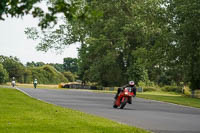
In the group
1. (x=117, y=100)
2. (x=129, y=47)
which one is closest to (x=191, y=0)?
(x=117, y=100)

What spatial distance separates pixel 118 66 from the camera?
241ft

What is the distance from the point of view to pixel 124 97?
74.6 feet

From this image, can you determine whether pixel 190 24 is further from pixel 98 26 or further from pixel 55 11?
pixel 55 11

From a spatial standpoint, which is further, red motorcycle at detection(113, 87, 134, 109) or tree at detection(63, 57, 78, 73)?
tree at detection(63, 57, 78, 73)

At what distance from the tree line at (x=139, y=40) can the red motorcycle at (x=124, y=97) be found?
11.9m

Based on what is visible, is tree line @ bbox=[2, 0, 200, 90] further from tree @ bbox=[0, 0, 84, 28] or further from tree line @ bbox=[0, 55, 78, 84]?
tree @ bbox=[0, 0, 84, 28]

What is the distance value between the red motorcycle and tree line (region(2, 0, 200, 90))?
11.9 m

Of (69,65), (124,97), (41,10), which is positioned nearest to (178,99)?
(124,97)

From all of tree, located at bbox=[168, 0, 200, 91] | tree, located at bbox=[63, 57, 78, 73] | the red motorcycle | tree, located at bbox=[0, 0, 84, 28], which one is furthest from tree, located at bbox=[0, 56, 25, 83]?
tree, located at bbox=[0, 0, 84, 28]

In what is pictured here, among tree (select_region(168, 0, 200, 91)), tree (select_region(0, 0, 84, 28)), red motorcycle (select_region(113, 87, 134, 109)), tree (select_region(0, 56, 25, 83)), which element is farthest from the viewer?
tree (select_region(0, 56, 25, 83))

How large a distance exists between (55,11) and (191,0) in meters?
39.5

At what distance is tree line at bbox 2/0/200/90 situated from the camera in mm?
45312

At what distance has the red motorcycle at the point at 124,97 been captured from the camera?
73.5 ft

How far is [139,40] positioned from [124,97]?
39660mm
